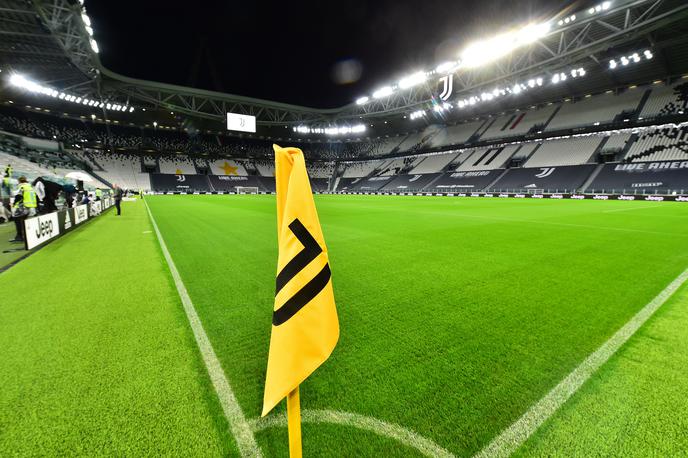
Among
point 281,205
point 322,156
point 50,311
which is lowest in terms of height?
point 50,311

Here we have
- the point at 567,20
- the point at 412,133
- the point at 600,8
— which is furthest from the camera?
the point at 412,133

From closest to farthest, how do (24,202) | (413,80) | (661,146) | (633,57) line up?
(24,202), (633,57), (661,146), (413,80)

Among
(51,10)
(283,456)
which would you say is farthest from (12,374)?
(51,10)

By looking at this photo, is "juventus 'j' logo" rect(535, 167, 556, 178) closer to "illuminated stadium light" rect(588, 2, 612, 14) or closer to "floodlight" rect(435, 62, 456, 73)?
"floodlight" rect(435, 62, 456, 73)

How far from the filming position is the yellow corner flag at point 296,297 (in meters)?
1.27

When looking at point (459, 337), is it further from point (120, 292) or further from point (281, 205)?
point (120, 292)

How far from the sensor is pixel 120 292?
3963 millimetres

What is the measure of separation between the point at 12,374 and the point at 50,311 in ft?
4.81

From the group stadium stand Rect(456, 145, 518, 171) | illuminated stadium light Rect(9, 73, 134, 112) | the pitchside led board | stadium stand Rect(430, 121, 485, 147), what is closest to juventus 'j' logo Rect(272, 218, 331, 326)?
the pitchside led board

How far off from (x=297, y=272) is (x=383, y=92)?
1447 inches

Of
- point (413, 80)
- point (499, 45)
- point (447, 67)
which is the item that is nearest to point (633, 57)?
point (499, 45)

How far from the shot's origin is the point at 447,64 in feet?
82.3

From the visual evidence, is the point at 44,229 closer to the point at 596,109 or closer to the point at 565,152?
the point at 565,152

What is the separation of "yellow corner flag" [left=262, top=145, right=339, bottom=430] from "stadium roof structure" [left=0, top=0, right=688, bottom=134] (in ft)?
77.3
